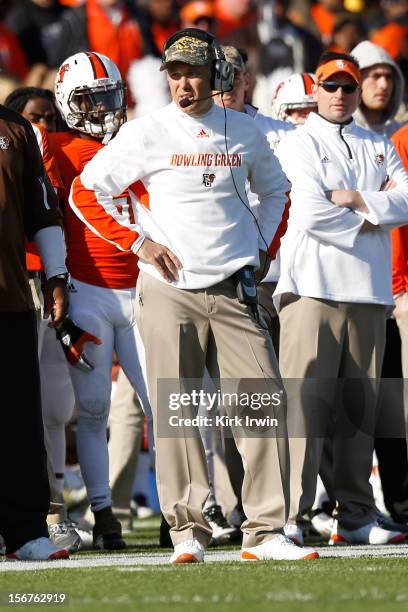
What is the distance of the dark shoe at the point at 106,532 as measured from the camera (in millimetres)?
8930

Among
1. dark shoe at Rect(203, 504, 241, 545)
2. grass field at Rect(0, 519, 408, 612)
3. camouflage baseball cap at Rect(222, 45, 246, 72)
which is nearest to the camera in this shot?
grass field at Rect(0, 519, 408, 612)

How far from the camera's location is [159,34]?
15.5m

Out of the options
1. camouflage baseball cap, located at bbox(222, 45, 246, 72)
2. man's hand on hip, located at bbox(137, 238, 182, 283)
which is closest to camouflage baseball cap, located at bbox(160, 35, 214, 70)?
man's hand on hip, located at bbox(137, 238, 182, 283)

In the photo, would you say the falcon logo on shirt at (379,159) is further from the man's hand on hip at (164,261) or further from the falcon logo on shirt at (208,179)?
the man's hand on hip at (164,261)

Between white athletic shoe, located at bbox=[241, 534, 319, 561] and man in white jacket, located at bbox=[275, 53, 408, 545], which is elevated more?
man in white jacket, located at bbox=[275, 53, 408, 545]

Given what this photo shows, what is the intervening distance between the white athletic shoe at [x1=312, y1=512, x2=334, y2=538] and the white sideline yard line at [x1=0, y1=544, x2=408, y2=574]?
1.28 meters

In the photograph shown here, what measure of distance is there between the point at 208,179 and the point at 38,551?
195cm

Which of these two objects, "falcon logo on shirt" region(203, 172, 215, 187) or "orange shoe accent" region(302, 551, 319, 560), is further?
"falcon logo on shirt" region(203, 172, 215, 187)

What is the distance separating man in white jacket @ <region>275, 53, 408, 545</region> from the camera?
8797mm

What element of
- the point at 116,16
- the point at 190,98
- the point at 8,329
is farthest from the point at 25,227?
the point at 116,16

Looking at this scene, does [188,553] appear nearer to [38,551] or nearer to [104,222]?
[38,551]

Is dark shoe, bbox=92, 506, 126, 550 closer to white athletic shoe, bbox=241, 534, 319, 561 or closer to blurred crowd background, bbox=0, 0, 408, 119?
white athletic shoe, bbox=241, 534, 319, 561

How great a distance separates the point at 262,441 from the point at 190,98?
166 cm

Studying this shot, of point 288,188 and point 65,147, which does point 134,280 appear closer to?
point 65,147
